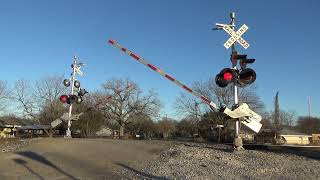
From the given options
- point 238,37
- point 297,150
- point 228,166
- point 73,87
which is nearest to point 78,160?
point 228,166

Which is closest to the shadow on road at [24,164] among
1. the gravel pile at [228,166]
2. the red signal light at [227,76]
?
the gravel pile at [228,166]

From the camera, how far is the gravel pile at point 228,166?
39.7ft

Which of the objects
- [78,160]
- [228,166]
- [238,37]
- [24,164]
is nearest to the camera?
[228,166]

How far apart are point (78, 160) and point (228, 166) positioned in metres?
7.72

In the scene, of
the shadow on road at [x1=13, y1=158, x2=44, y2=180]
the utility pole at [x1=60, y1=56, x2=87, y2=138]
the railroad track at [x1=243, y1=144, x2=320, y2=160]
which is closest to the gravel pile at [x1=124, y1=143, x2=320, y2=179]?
the railroad track at [x1=243, y1=144, x2=320, y2=160]

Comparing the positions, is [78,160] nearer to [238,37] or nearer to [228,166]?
[228,166]

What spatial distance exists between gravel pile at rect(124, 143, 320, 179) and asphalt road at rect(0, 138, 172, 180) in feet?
3.57

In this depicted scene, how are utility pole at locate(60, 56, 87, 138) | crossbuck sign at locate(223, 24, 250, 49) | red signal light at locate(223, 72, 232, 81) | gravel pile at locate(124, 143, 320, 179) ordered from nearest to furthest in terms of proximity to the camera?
1. gravel pile at locate(124, 143, 320, 179)
2. red signal light at locate(223, 72, 232, 81)
3. crossbuck sign at locate(223, 24, 250, 49)
4. utility pole at locate(60, 56, 87, 138)

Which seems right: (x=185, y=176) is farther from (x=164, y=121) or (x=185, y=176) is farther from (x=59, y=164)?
(x=164, y=121)

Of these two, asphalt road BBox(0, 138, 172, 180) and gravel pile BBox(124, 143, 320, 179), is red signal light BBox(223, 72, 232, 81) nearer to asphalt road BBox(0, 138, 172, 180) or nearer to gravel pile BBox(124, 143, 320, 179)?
gravel pile BBox(124, 143, 320, 179)

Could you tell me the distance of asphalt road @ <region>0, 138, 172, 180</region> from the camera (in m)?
15.4

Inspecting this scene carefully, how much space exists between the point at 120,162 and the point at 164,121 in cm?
8976

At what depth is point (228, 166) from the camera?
43.4ft

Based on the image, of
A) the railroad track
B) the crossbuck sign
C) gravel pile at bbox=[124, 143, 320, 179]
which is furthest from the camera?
the railroad track
